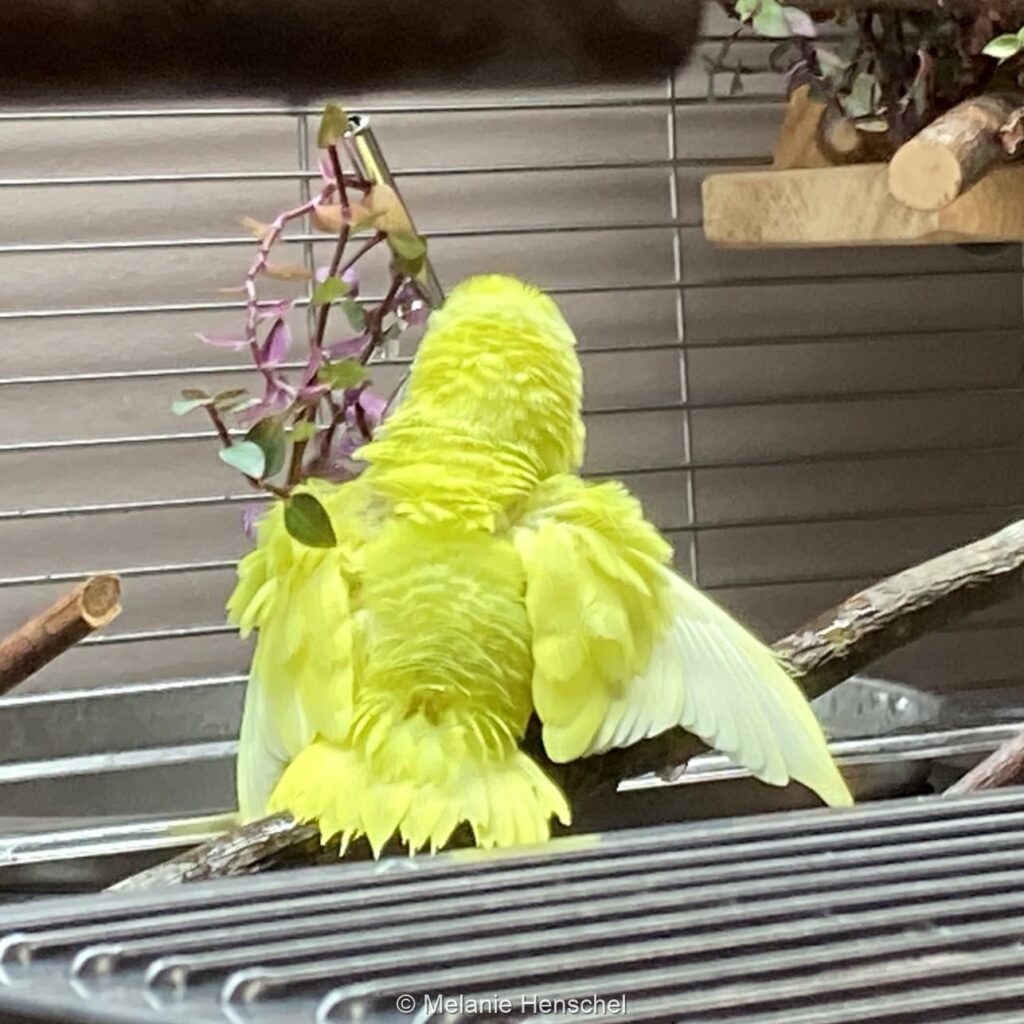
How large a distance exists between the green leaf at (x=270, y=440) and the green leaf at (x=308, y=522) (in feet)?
0.27

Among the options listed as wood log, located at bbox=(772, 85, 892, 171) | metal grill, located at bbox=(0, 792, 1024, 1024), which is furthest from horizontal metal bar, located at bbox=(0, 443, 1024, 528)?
metal grill, located at bbox=(0, 792, 1024, 1024)

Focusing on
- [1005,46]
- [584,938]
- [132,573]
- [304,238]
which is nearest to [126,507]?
[132,573]

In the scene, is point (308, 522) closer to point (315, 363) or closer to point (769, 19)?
point (315, 363)

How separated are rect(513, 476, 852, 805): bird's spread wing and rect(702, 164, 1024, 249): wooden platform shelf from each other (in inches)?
11.3

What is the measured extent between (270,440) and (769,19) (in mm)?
392

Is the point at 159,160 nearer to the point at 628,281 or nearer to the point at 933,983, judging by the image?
the point at 628,281

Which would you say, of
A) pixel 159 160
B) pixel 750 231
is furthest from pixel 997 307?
pixel 159 160

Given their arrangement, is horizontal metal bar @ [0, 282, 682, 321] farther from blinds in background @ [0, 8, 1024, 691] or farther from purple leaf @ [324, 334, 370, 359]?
purple leaf @ [324, 334, 370, 359]

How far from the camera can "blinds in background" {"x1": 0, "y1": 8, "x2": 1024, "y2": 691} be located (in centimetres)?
102

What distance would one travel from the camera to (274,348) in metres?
0.73

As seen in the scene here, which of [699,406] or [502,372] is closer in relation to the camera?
[502,372]

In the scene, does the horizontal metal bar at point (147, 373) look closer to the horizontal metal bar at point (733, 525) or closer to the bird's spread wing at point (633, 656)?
the horizontal metal bar at point (733, 525)

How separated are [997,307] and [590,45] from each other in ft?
1.19

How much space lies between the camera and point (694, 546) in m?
1.15
